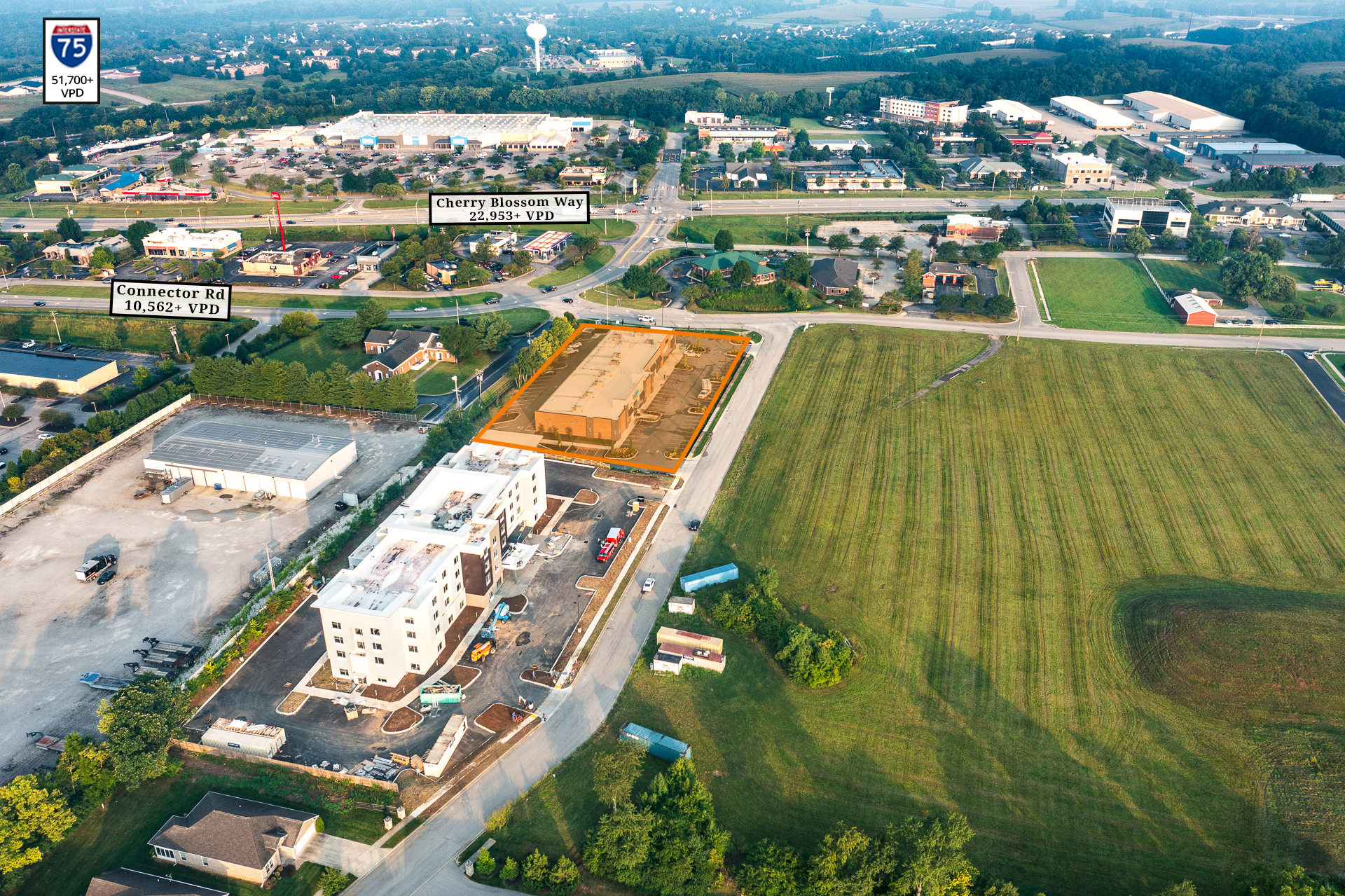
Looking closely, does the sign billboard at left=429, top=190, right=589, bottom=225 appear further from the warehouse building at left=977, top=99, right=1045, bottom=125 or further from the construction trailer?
the warehouse building at left=977, top=99, right=1045, bottom=125

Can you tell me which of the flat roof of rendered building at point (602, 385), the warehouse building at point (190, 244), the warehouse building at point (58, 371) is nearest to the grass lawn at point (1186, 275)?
the flat roof of rendered building at point (602, 385)

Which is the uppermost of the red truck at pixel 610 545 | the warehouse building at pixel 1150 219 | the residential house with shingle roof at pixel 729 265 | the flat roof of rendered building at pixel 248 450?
the warehouse building at pixel 1150 219

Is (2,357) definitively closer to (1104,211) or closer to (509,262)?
(509,262)

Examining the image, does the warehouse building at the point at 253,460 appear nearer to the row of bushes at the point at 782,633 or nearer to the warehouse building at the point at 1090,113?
the row of bushes at the point at 782,633

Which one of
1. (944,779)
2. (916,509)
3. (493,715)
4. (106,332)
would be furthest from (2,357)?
(944,779)

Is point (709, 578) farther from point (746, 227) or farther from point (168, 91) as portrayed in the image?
point (168, 91)

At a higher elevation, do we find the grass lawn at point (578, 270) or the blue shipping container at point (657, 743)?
the grass lawn at point (578, 270)

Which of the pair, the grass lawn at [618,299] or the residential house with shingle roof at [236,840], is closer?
the residential house with shingle roof at [236,840]
